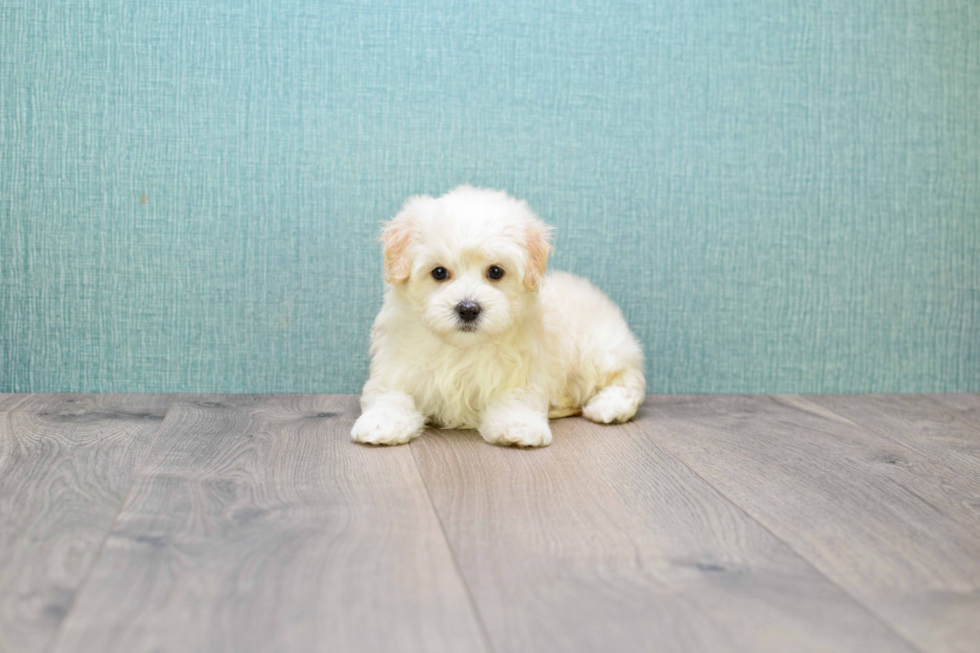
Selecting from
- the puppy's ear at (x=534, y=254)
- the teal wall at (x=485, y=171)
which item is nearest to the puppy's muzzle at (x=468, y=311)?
the puppy's ear at (x=534, y=254)

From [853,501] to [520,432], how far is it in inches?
28.9

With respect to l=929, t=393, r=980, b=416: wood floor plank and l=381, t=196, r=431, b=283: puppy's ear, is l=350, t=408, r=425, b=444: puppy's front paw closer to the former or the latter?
l=381, t=196, r=431, b=283: puppy's ear

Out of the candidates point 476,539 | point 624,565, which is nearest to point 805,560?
point 624,565

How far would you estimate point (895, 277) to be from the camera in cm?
273

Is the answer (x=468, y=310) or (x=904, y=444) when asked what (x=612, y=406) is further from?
(x=904, y=444)

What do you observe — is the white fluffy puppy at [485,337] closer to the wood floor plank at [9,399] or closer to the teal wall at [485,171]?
the teal wall at [485,171]

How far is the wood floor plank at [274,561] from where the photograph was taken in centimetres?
104

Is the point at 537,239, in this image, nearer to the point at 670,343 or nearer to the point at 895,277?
the point at 670,343

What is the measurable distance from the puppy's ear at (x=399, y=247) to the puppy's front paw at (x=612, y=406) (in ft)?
2.16

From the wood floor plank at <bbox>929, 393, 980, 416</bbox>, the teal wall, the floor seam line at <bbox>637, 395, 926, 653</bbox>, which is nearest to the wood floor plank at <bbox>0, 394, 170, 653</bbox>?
the teal wall

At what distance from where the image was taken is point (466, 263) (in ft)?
6.38

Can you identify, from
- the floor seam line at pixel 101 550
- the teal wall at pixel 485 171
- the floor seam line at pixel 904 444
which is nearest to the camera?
the floor seam line at pixel 101 550

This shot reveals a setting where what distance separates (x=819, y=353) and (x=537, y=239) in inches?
49.8

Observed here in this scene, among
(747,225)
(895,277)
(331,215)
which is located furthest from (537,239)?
(895,277)
